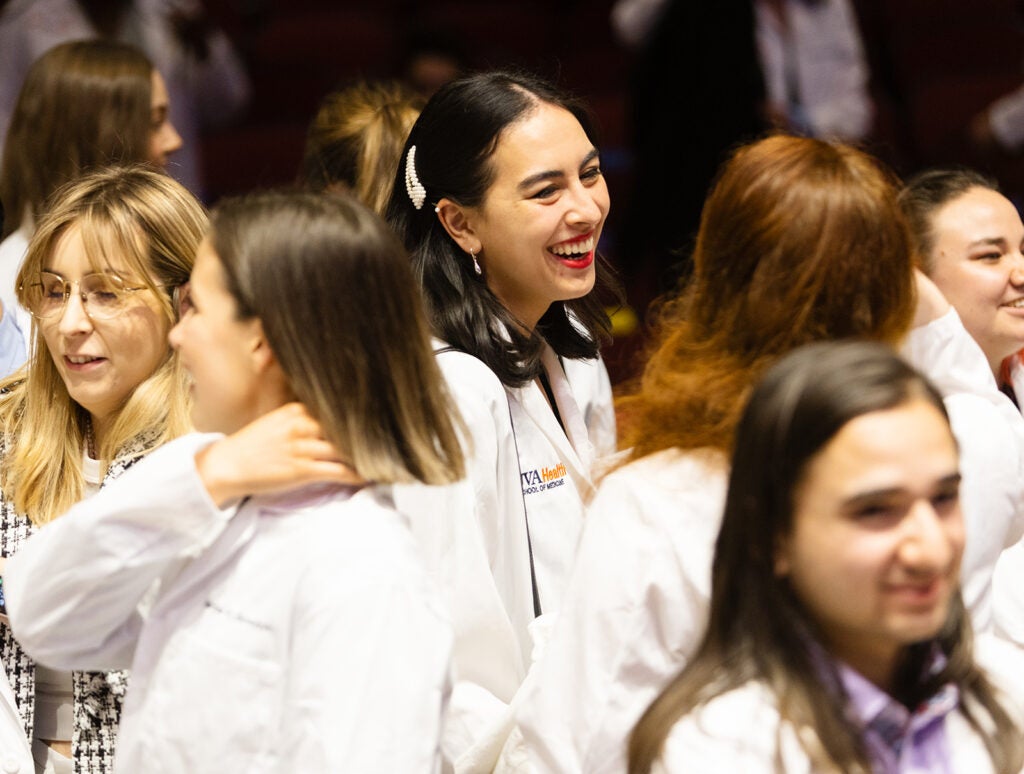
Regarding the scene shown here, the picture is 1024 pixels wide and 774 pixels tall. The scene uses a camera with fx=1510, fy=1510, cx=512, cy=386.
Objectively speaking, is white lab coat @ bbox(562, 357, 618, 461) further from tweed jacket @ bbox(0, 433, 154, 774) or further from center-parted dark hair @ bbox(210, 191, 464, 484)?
center-parted dark hair @ bbox(210, 191, 464, 484)

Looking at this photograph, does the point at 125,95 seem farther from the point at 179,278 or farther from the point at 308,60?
the point at 308,60

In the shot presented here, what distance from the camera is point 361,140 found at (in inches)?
133

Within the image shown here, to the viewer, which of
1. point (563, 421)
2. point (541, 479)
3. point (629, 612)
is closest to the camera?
point (629, 612)

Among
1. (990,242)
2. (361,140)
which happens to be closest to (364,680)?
(990,242)

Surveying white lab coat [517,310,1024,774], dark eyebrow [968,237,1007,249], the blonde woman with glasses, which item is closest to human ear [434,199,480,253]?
the blonde woman with glasses

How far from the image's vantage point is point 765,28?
16.6 feet

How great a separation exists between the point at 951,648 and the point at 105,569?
0.93m

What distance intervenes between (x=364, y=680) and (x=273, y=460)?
259mm

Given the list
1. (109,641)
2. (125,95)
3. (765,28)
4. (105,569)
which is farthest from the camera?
(765,28)

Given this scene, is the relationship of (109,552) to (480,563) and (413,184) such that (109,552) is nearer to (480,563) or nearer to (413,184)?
(480,563)

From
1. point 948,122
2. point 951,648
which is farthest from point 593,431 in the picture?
point 948,122

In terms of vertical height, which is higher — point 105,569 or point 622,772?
point 105,569

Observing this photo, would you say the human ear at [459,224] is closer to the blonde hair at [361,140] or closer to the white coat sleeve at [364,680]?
the blonde hair at [361,140]

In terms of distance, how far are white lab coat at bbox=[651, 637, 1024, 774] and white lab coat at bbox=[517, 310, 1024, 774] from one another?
0.29m
